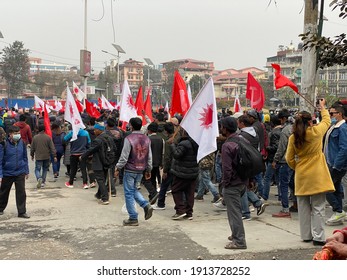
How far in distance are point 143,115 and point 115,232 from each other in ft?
16.9

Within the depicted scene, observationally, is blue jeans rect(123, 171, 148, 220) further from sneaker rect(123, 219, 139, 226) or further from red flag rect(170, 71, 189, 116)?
red flag rect(170, 71, 189, 116)

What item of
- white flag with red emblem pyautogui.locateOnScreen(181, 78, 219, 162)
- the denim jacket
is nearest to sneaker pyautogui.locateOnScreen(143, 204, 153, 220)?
white flag with red emblem pyautogui.locateOnScreen(181, 78, 219, 162)

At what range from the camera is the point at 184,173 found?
303 inches

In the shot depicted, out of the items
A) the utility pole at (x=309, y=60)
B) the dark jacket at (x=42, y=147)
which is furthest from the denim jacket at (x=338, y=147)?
the dark jacket at (x=42, y=147)

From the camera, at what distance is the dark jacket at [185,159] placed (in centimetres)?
768

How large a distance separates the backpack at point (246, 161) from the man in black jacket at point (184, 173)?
1723 millimetres

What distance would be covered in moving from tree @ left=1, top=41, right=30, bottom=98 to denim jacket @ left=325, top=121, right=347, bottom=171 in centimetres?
6818

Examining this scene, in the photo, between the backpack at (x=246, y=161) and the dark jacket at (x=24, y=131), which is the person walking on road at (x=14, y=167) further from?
the dark jacket at (x=24, y=131)

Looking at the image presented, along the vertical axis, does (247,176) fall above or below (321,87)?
below

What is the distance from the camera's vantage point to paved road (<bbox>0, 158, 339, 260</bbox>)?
5840 mm

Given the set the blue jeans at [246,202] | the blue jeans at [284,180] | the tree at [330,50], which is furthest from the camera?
the blue jeans at [284,180]

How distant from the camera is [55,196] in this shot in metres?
10.1

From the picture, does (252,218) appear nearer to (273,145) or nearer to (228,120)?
(273,145)

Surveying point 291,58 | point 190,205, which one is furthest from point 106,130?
point 291,58
